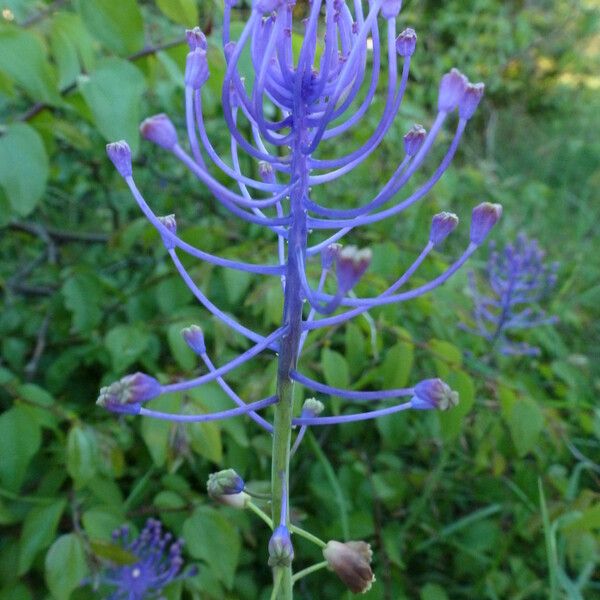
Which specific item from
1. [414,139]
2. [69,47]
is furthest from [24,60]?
[414,139]

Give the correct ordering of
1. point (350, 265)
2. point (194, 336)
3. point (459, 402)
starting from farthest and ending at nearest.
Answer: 1. point (459, 402)
2. point (194, 336)
3. point (350, 265)

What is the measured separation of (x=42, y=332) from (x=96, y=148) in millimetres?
758

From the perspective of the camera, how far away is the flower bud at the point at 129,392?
812 mm

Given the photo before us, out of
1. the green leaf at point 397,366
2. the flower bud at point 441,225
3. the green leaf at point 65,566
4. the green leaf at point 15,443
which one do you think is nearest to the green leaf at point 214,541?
the green leaf at point 65,566

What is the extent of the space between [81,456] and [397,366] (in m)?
0.73

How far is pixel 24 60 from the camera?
1524 millimetres

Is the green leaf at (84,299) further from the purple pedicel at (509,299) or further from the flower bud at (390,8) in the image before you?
the flower bud at (390,8)

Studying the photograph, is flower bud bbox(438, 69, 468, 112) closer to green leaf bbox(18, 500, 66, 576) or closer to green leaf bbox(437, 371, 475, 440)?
green leaf bbox(437, 371, 475, 440)

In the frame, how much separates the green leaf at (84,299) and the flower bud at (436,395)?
4.31 ft

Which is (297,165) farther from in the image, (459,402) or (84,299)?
(84,299)

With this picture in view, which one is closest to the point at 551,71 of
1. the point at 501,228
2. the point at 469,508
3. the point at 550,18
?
the point at 550,18

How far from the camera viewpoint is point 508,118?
7.07 meters

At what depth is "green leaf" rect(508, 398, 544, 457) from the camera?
5.63ft

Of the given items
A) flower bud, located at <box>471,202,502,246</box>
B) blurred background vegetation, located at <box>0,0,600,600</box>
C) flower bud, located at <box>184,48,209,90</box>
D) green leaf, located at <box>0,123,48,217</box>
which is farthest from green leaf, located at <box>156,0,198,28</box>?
flower bud, located at <box>471,202,502,246</box>
